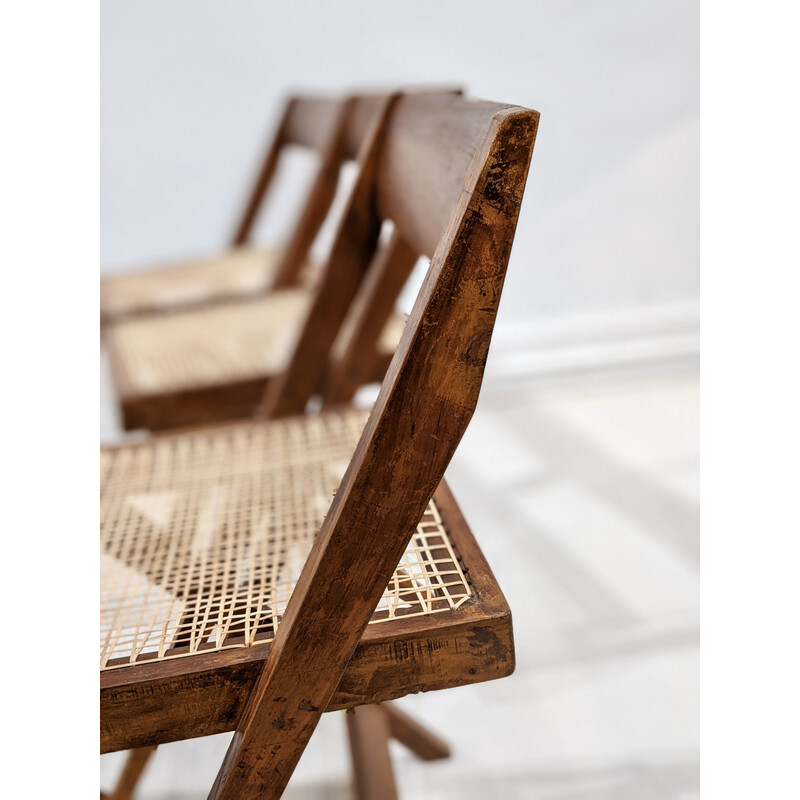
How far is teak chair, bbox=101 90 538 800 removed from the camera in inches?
18.3

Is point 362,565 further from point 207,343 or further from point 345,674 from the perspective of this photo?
point 207,343

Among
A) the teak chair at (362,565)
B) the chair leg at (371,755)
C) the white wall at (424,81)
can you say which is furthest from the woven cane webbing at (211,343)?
the white wall at (424,81)

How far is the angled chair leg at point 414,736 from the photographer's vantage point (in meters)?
1.08

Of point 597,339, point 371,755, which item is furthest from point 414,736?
point 597,339

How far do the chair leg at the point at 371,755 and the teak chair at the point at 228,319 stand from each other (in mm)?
412

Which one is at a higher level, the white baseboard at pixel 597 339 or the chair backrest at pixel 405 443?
the chair backrest at pixel 405 443

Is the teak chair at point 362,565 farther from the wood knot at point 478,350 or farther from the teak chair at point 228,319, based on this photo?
the teak chair at point 228,319

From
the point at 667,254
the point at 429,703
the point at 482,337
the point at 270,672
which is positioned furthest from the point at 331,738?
the point at 667,254

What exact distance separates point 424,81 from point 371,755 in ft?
6.29

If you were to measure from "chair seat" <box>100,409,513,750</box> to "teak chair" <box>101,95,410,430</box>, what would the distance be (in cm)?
18

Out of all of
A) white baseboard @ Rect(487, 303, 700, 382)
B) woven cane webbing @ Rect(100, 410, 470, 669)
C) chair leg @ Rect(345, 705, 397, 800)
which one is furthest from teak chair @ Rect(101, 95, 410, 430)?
white baseboard @ Rect(487, 303, 700, 382)
